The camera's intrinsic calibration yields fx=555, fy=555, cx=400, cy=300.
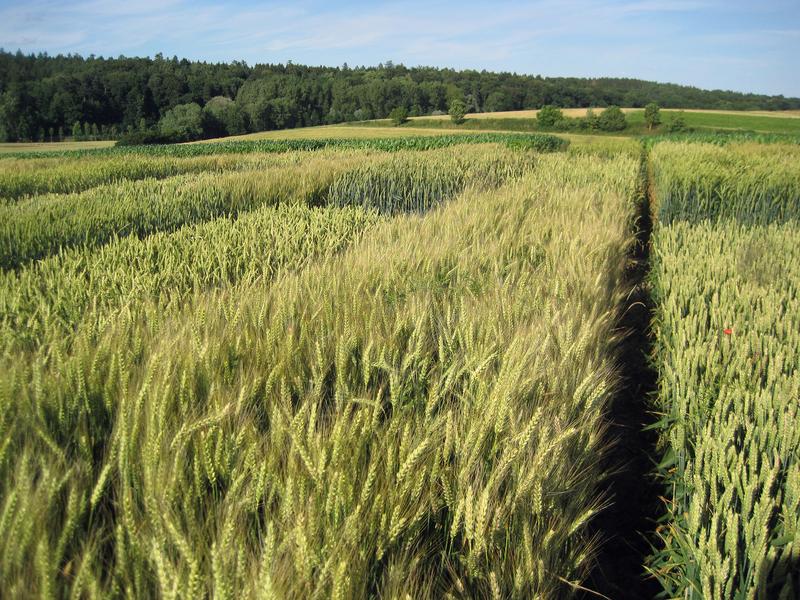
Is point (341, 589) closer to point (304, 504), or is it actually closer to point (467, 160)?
point (304, 504)

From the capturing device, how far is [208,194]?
6.34 m

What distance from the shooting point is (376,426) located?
1.33 meters

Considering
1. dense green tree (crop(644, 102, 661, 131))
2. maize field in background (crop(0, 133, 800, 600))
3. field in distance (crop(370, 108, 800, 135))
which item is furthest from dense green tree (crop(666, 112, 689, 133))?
maize field in background (crop(0, 133, 800, 600))

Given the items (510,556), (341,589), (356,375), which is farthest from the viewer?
(356,375)

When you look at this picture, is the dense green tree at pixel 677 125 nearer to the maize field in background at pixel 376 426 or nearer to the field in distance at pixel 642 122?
the field in distance at pixel 642 122

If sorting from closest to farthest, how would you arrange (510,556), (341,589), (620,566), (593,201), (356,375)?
(341,589), (510,556), (356,375), (620,566), (593,201)

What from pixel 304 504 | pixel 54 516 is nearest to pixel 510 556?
pixel 304 504

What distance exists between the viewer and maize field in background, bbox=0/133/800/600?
943mm

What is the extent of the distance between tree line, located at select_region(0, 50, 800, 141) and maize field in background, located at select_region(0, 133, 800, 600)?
60350 mm

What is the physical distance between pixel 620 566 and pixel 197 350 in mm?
1754

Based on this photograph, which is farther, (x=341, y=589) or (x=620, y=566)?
(x=620, y=566)

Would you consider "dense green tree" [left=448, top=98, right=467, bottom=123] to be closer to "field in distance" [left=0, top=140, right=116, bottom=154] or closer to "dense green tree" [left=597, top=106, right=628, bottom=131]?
"dense green tree" [left=597, top=106, right=628, bottom=131]

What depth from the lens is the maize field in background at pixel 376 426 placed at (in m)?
0.94

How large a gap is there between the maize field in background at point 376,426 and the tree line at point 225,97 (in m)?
60.4
